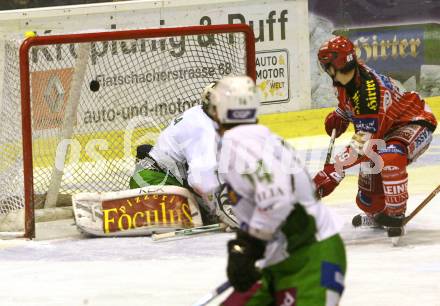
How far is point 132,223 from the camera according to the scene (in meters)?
7.60

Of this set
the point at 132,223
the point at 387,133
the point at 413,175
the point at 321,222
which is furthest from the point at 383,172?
the point at 321,222

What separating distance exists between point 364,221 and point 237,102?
373 cm

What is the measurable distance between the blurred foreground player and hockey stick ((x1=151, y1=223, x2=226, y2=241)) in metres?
3.39

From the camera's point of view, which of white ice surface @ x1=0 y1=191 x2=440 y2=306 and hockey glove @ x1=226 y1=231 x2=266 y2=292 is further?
white ice surface @ x1=0 y1=191 x2=440 y2=306

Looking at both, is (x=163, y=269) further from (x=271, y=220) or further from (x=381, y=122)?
(x=271, y=220)

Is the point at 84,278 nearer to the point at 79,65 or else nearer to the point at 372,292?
the point at 372,292

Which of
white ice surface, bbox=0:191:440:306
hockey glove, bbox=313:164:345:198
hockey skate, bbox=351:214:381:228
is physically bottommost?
white ice surface, bbox=0:191:440:306

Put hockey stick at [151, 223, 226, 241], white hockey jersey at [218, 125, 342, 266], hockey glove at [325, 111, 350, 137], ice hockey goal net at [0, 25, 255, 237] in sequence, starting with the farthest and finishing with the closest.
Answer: ice hockey goal net at [0, 25, 255, 237] → hockey glove at [325, 111, 350, 137] → hockey stick at [151, 223, 226, 241] → white hockey jersey at [218, 125, 342, 266]

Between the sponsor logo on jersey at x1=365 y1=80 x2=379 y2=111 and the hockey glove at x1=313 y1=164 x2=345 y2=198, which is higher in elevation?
the sponsor logo on jersey at x1=365 y1=80 x2=379 y2=111

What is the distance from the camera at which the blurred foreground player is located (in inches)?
154

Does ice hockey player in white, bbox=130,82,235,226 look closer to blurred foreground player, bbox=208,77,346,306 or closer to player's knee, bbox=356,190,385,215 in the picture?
player's knee, bbox=356,190,385,215

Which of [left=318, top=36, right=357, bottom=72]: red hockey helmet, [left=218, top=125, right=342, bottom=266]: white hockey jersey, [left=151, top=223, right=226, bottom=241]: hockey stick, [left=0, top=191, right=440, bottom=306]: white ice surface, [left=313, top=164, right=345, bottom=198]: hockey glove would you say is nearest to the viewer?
[left=218, top=125, right=342, bottom=266]: white hockey jersey

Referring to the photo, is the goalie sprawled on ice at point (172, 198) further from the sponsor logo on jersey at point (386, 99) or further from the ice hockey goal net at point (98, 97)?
the sponsor logo on jersey at point (386, 99)

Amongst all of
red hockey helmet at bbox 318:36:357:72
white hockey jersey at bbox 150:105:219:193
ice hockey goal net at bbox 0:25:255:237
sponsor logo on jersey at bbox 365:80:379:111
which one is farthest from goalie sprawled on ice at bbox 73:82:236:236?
sponsor logo on jersey at bbox 365:80:379:111
